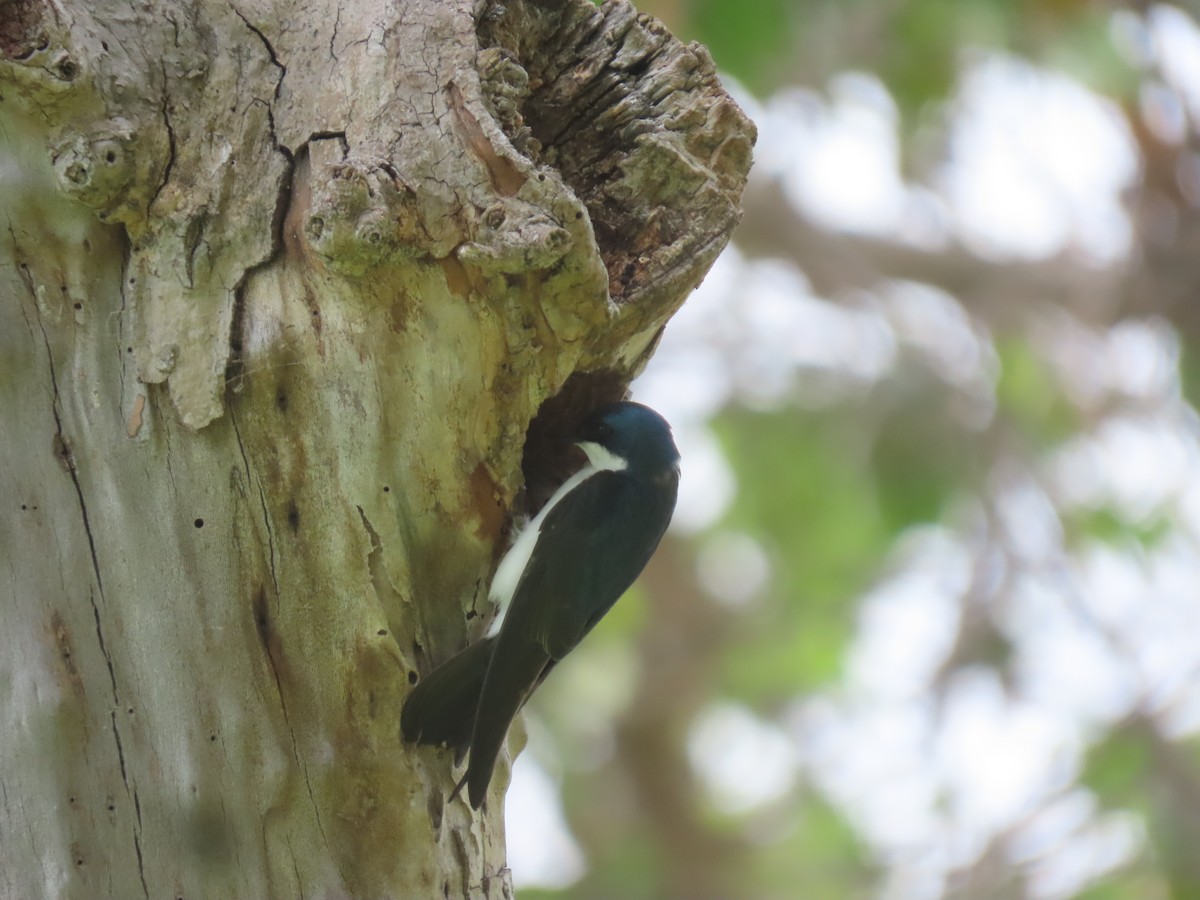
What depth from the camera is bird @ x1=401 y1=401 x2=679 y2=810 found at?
2.33 metres

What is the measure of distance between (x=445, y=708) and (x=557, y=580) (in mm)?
593

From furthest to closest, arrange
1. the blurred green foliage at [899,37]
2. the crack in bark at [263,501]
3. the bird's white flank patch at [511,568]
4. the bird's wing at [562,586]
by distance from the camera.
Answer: the blurred green foliage at [899,37] < the bird's white flank patch at [511,568] < the bird's wing at [562,586] < the crack in bark at [263,501]

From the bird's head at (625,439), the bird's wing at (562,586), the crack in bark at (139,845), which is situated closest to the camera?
the crack in bark at (139,845)

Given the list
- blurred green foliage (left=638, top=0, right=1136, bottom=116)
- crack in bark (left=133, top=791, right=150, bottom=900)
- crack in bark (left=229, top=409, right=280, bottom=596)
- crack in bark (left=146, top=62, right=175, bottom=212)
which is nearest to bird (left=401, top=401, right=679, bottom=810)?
crack in bark (left=229, top=409, right=280, bottom=596)

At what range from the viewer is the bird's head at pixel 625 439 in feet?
10.3

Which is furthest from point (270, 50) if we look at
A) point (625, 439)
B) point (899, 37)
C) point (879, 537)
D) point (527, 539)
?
point (879, 537)

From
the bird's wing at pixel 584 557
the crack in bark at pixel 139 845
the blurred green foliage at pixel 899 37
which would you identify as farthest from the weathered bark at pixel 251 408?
the blurred green foliage at pixel 899 37

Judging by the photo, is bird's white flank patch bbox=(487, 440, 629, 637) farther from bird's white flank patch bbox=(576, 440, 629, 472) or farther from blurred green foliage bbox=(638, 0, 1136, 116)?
blurred green foliage bbox=(638, 0, 1136, 116)

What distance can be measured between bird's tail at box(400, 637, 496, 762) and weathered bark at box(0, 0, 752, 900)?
0.04 metres

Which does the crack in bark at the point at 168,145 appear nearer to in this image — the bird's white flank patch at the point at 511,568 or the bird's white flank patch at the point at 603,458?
the bird's white flank patch at the point at 511,568

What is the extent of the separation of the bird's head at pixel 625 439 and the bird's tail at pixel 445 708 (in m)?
0.90

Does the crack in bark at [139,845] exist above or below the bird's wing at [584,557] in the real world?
below

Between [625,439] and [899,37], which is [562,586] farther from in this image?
[899,37]

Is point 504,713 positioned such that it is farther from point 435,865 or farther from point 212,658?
point 212,658
